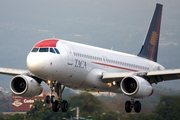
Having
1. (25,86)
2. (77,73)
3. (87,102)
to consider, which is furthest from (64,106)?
(87,102)

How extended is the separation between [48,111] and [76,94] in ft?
33.2

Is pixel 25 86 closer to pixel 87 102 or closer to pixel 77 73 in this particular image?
pixel 77 73

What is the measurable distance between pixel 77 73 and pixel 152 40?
51.5 ft

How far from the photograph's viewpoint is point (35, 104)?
4428cm

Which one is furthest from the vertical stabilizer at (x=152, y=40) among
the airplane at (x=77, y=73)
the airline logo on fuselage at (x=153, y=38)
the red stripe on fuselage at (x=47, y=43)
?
the red stripe on fuselage at (x=47, y=43)

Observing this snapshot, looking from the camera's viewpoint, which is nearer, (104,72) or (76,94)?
(104,72)

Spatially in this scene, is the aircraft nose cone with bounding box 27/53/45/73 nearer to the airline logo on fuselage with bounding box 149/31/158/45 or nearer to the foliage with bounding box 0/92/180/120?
the foliage with bounding box 0/92/180/120

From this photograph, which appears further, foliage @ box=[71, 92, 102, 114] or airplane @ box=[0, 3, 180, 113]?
foliage @ box=[71, 92, 102, 114]

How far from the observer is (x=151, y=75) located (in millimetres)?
26031

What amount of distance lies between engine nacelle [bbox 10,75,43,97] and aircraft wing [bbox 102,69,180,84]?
5.25m

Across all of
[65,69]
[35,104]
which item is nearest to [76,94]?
[65,69]

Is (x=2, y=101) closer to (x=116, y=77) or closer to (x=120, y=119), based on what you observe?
(x=120, y=119)

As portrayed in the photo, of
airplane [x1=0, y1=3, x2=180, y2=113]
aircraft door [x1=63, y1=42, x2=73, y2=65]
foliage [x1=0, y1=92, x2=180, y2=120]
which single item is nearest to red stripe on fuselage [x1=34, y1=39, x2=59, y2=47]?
airplane [x1=0, y1=3, x2=180, y2=113]

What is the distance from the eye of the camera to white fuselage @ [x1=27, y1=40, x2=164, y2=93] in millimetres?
22812
